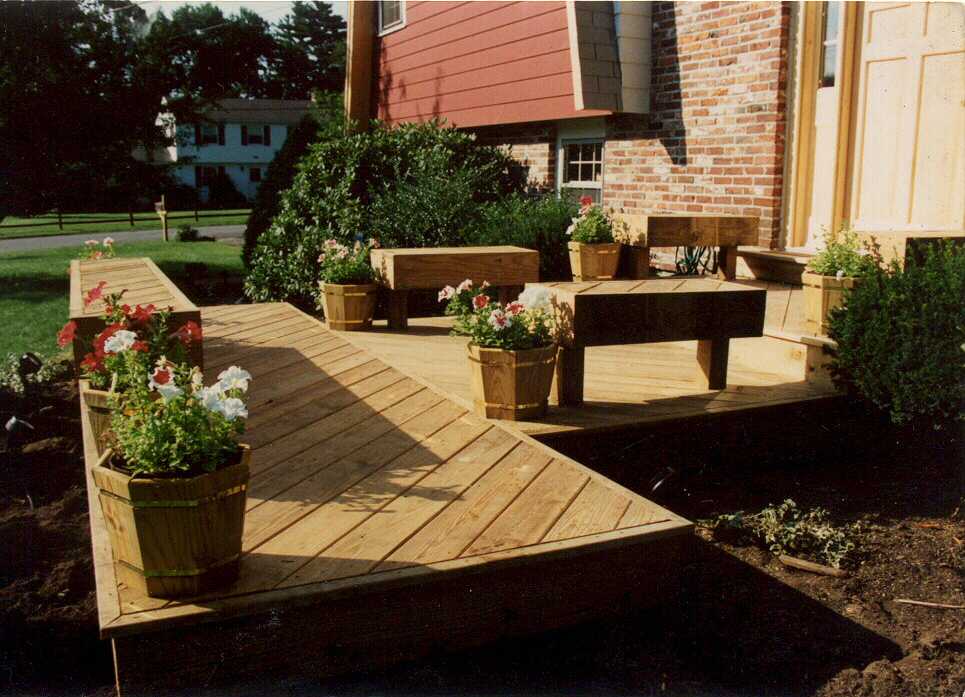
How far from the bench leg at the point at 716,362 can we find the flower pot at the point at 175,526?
10.5 feet

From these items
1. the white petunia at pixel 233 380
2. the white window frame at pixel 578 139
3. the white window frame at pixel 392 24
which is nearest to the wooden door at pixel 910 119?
the white window frame at pixel 578 139

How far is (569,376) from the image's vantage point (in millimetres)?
4762

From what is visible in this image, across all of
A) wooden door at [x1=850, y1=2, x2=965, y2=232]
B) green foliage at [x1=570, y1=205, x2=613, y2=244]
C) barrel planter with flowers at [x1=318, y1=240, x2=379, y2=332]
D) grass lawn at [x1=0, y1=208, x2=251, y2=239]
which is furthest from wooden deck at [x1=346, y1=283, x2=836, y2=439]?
grass lawn at [x1=0, y1=208, x2=251, y2=239]

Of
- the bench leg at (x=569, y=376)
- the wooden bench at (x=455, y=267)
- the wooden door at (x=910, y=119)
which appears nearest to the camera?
the bench leg at (x=569, y=376)

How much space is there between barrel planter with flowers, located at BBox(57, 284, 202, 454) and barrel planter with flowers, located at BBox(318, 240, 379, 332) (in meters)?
2.65

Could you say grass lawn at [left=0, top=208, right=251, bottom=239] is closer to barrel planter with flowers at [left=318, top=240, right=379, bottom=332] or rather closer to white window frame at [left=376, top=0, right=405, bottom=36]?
white window frame at [left=376, top=0, right=405, bottom=36]

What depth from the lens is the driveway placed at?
20.3 m

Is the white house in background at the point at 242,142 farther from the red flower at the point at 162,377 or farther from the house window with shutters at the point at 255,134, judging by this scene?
the red flower at the point at 162,377

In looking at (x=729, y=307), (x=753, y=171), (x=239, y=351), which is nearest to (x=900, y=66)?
(x=753, y=171)

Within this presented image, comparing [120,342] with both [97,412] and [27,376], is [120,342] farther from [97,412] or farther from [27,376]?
[27,376]

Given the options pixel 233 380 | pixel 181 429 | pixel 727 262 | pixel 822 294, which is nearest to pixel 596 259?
pixel 727 262

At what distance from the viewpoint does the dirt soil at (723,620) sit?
Answer: 2.89m

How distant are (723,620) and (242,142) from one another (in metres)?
53.5

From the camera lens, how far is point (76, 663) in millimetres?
3303
